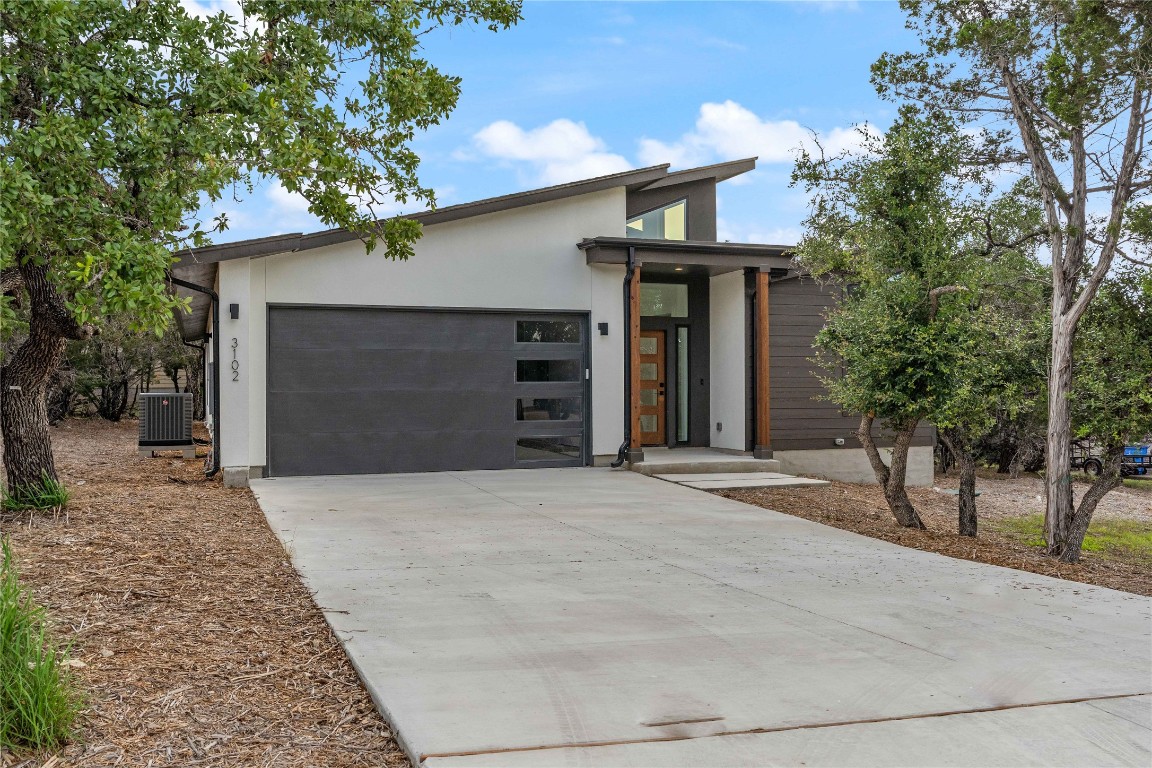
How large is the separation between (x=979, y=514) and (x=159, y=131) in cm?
1147

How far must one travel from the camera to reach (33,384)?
26.6 ft

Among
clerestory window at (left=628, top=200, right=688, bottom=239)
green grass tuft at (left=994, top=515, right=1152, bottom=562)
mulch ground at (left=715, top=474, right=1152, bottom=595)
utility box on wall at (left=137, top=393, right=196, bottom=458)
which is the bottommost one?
green grass tuft at (left=994, top=515, right=1152, bottom=562)

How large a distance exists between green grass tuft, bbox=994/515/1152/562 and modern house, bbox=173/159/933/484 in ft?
9.17

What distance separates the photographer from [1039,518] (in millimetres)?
12727

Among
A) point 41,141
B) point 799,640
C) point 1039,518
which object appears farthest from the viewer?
point 1039,518

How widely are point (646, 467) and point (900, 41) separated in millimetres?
5931

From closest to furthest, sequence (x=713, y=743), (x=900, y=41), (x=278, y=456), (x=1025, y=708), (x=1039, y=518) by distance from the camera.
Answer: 1. (x=713, y=743)
2. (x=1025, y=708)
3. (x=900, y=41)
4. (x=278, y=456)
5. (x=1039, y=518)

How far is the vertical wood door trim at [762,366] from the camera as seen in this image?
13141mm

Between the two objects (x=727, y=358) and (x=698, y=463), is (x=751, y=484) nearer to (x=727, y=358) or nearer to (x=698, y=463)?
(x=698, y=463)

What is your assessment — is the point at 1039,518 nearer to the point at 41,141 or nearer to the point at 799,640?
the point at 799,640

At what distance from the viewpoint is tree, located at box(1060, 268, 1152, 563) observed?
27.7 ft

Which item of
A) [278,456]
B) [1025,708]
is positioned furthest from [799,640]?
[278,456]

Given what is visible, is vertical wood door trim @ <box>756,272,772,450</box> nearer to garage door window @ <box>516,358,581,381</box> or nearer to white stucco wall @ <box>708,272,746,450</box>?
white stucco wall @ <box>708,272,746,450</box>

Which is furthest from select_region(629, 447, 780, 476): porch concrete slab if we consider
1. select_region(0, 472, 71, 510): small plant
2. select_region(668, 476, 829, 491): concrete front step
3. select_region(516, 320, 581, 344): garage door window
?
select_region(0, 472, 71, 510): small plant
